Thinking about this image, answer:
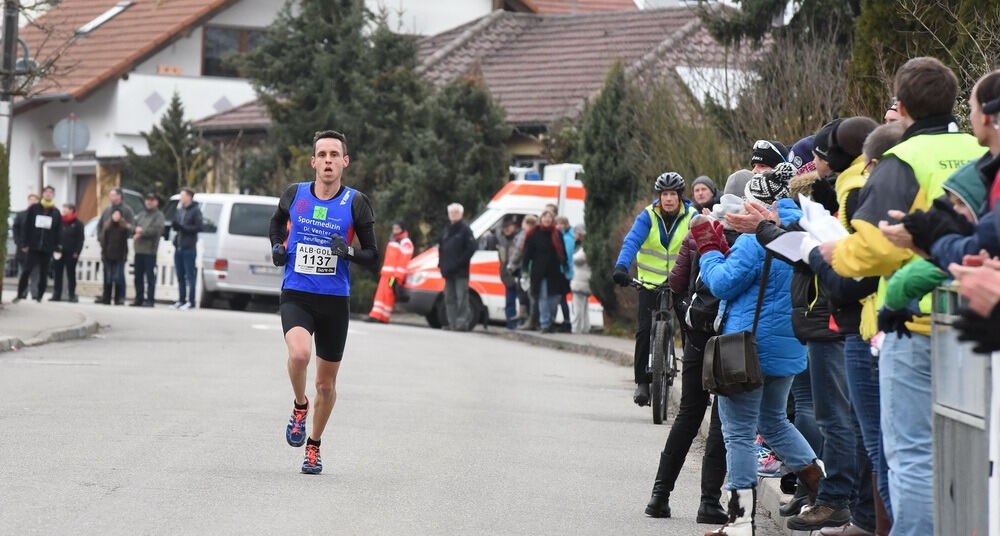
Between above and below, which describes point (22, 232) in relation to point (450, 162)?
below

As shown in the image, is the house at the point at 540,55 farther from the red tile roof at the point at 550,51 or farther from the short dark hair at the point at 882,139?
the short dark hair at the point at 882,139

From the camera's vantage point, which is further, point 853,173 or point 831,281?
point 853,173

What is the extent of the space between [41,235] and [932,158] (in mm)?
24596

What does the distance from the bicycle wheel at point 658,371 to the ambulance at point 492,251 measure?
13396mm

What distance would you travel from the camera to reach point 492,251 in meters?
28.0

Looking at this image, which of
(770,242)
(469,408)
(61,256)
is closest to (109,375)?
(469,408)

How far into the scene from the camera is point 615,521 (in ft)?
29.1

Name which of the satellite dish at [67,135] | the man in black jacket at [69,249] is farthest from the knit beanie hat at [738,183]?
the satellite dish at [67,135]

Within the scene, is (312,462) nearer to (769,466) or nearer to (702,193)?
(769,466)

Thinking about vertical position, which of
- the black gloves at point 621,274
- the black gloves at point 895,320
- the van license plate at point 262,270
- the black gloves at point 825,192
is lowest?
the van license plate at point 262,270

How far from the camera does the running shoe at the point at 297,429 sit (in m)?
10.1

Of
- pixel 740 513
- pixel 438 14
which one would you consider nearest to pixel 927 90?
pixel 740 513

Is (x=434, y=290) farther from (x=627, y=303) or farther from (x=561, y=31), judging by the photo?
(x=561, y=31)

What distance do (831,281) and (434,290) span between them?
21.7 m
